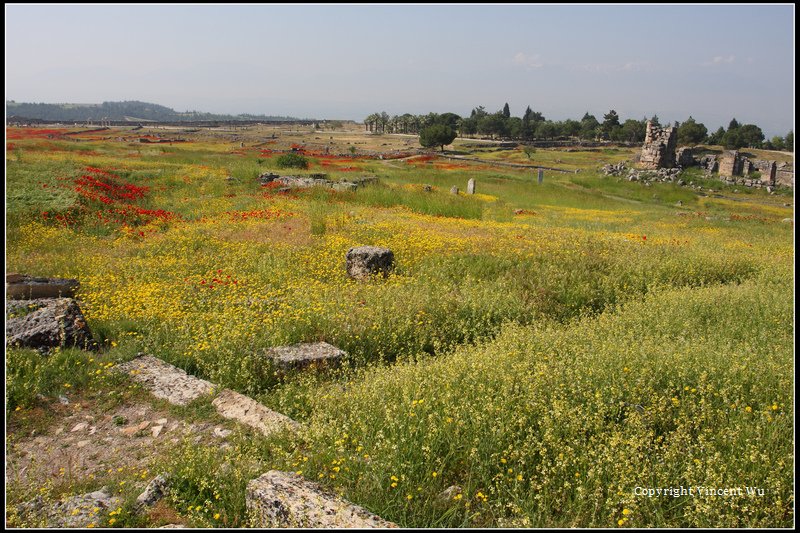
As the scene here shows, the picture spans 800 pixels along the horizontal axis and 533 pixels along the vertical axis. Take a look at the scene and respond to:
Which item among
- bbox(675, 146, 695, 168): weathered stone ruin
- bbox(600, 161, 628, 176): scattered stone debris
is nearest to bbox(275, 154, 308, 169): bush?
bbox(600, 161, 628, 176): scattered stone debris

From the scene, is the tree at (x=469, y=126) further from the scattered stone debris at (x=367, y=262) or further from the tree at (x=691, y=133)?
the scattered stone debris at (x=367, y=262)

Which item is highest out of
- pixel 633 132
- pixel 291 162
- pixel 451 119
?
pixel 451 119

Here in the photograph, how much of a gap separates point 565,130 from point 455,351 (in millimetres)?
122648

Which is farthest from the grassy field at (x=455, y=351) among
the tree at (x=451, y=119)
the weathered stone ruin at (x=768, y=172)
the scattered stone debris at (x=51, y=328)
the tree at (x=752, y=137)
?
the tree at (x=451, y=119)

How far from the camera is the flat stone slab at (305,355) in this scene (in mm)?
7523

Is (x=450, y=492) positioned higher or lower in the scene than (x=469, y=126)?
lower

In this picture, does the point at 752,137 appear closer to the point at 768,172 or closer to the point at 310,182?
the point at 768,172

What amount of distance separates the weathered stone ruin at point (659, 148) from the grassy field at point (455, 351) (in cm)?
3753

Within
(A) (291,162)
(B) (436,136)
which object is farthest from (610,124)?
(A) (291,162)

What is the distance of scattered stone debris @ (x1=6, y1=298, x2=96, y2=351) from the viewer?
7602mm

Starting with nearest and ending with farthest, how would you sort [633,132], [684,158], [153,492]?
1. [153,492]
2. [684,158]
3. [633,132]

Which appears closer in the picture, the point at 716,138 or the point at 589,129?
the point at 716,138

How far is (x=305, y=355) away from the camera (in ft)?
25.2

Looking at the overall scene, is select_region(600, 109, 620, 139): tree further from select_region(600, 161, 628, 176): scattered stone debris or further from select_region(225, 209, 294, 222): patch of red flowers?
select_region(225, 209, 294, 222): patch of red flowers
